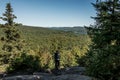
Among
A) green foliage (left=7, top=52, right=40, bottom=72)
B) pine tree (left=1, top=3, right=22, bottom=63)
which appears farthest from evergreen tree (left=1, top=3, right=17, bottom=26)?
green foliage (left=7, top=52, right=40, bottom=72)

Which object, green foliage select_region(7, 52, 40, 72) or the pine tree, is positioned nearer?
green foliage select_region(7, 52, 40, 72)

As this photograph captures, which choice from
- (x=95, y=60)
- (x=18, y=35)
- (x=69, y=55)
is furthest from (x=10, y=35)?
(x=69, y=55)

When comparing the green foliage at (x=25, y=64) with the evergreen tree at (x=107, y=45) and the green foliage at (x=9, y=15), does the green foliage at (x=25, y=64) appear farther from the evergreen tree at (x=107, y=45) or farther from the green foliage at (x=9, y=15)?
the green foliage at (x=9, y=15)

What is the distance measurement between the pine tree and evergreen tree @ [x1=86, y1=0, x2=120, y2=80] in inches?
1347

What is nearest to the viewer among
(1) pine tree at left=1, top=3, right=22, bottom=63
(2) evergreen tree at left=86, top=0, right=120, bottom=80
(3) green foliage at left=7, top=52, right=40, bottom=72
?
(2) evergreen tree at left=86, top=0, right=120, bottom=80

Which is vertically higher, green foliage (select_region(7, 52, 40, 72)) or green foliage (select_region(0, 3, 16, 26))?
→ green foliage (select_region(0, 3, 16, 26))

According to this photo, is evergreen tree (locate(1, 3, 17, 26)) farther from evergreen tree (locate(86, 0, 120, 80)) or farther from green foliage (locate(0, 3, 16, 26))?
evergreen tree (locate(86, 0, 120, 80))

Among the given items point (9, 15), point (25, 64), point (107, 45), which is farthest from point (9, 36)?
point (107, 45)

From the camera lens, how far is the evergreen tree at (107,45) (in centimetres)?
1428

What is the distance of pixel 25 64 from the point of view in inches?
942

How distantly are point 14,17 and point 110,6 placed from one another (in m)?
36.1

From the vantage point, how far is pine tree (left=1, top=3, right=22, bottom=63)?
50.0 m

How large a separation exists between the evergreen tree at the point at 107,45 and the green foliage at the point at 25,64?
8469 mm

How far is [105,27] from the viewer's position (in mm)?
16266
